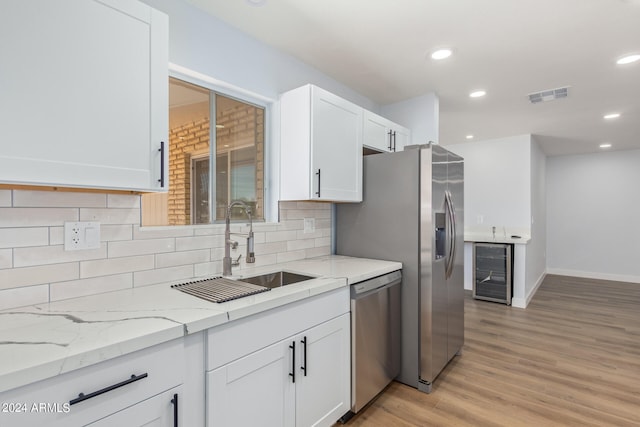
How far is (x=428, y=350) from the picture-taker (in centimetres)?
235

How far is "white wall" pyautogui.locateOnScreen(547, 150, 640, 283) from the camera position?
602 cm

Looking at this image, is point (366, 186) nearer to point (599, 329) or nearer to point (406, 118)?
point (406, 118)

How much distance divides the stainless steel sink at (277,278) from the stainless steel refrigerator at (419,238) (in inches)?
30.4

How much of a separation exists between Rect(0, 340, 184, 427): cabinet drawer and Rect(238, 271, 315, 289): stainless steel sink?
88cm

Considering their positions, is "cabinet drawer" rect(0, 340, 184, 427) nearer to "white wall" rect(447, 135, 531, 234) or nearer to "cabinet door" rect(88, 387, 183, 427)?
"cabinet door" rect(88, 387, 183, 427)

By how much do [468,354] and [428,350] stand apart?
2.90ft

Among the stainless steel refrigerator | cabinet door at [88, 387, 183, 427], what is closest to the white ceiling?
the stainless steel refrigerator

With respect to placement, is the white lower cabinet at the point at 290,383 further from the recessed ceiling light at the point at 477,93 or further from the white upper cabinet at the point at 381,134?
the recessed ceiling light at the point at 477,93

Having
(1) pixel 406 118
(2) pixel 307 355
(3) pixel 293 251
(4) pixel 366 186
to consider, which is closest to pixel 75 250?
(2) pixel 307 355

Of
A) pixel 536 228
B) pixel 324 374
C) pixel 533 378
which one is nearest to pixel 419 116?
pixel 533 378

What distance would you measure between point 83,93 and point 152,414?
1.17 metres

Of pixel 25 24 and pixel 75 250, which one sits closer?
pixel 25 24

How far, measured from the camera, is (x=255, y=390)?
1422mm

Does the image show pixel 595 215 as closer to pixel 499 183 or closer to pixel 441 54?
pixel 499 183
